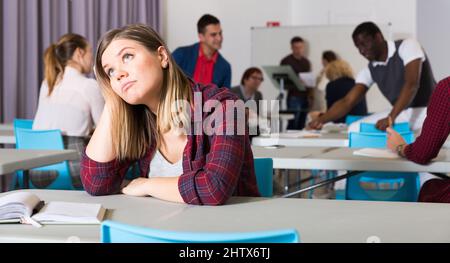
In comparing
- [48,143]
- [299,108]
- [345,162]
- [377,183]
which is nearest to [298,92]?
[299,108]

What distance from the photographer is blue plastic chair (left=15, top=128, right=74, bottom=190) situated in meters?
3.64

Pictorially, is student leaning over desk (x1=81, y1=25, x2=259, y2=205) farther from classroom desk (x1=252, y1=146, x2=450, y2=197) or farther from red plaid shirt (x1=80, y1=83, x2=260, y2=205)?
classroom desk (x1=252, y1=146, x2=450, y2=197)

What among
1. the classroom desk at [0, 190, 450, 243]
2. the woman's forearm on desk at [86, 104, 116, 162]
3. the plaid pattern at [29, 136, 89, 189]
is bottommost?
the plaid pattern at [29, 136, 89, 189]

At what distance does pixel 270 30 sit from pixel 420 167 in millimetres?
7133

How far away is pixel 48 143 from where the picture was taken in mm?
3660

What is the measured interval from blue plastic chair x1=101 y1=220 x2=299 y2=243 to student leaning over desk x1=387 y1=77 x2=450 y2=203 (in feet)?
5.26

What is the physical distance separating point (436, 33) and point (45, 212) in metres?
7.95

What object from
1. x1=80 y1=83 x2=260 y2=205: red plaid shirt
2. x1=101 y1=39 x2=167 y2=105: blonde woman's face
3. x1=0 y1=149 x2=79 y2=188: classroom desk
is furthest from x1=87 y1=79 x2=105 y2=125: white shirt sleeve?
x1=101 y1=39 x2=167 y2=105: blonde woman's face

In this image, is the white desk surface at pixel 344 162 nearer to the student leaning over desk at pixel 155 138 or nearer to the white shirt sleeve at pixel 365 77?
the student leaning over desk at pixel 155 138

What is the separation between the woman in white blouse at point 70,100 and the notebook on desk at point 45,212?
233 cm

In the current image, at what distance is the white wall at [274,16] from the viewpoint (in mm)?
9195

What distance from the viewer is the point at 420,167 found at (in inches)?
107
